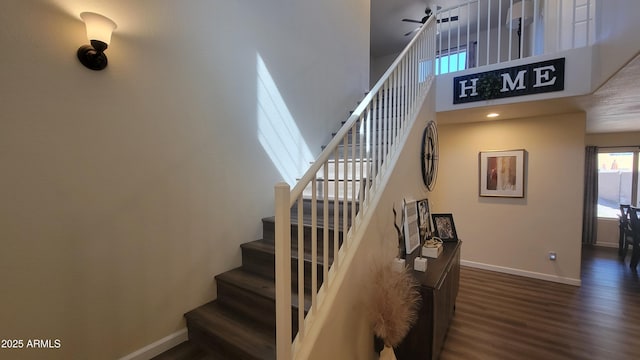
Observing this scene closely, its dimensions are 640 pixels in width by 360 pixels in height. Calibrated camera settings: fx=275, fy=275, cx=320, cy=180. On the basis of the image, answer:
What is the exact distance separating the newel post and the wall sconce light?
1.36m

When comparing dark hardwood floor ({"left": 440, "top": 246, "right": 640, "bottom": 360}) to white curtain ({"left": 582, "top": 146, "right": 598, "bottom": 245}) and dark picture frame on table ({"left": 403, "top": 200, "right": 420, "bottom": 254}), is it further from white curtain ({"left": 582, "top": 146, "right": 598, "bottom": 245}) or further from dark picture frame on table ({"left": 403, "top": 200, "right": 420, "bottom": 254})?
white curtain ({"left": 582, "top": 146, "right": 598, "bottom": 245})

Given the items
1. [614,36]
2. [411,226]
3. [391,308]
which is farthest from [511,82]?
[391,308]

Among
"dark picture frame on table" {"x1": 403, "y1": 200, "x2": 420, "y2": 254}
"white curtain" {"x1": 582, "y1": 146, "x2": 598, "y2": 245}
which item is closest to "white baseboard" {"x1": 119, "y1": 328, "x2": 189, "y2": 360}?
"dark picture frame on table" {"x1": 403, "y1": 200, "x2": 420, "y2": 254}

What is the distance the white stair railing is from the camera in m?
1.20

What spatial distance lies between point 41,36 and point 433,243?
10.1 feet

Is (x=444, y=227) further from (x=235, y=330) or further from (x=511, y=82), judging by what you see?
(x=235, y=330)

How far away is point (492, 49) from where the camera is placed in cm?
623

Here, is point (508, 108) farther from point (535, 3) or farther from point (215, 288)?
point (215, 288)

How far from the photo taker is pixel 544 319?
2828mm

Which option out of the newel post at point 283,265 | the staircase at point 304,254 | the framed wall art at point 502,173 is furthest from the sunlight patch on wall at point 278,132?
the framed wall art at point 502,173

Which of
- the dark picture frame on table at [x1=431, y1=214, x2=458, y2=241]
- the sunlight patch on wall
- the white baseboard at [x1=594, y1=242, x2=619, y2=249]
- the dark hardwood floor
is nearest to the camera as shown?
the dark hardwood floor

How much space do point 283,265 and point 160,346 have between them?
139 centimetres

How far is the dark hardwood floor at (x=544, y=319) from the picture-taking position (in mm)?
2352

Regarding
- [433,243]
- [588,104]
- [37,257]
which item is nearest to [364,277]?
[433,243]
